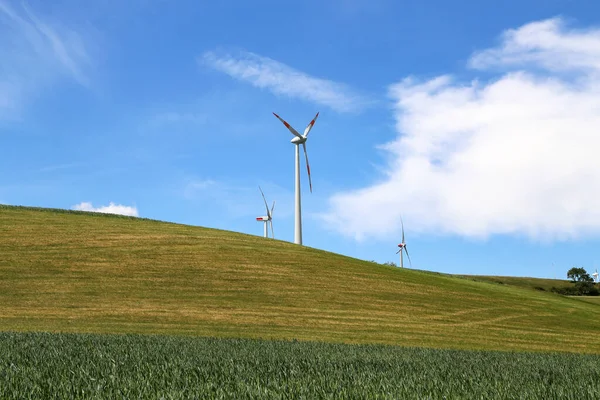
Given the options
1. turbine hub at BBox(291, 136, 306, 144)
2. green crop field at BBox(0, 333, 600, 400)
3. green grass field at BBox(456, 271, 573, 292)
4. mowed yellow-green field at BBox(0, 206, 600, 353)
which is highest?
turbine hub at BBox(291, 136, 306, 144)

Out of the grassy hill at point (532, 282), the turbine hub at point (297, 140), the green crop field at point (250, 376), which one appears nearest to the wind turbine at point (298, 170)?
the turbine hub at point (297, 140)

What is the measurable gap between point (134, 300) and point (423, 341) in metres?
17.6

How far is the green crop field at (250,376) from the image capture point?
8102 mm

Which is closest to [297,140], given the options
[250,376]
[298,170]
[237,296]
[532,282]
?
[298,170]

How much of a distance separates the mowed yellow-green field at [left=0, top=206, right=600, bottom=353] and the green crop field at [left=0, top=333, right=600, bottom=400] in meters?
14.5

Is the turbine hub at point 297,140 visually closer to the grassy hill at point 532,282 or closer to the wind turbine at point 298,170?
the wind turbine at point 298,170

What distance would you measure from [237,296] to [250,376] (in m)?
29.6

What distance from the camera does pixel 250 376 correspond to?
9961 millimetres

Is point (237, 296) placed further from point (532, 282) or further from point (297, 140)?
point (532, 282)

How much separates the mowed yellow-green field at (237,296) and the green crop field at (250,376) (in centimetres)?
1445

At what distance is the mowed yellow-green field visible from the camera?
31891 mm

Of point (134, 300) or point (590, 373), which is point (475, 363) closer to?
point (590, 373)

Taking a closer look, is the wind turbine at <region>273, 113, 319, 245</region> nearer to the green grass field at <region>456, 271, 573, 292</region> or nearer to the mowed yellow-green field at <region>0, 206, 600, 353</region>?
the mowed yellow-green field at <region>0, 206, 600, 353</region>

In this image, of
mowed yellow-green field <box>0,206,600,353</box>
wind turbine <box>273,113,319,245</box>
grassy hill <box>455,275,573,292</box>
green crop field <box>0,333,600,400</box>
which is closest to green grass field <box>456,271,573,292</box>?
grassy hill <box>455,275,573,292</box>
